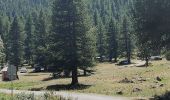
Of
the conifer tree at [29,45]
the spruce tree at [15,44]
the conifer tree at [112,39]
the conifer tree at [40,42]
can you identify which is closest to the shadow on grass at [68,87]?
the conifer tree at [40,42]

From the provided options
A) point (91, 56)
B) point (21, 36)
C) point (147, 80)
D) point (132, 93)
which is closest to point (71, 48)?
point (91, 56)

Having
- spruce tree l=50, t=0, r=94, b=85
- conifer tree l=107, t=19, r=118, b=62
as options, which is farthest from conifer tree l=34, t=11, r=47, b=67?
spruce tree l=50, t=0, r=94, b=85

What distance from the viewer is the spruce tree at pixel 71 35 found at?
52.8 metres

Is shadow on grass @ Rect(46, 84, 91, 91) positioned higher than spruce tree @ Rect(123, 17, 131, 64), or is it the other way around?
spruce tree @ Rect(123, 17, 131, 64)

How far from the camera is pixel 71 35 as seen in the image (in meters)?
53.2

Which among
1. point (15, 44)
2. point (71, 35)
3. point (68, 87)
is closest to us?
point (68, 87)

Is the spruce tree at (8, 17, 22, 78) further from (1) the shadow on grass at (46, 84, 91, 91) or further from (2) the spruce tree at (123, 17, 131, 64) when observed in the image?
Answer: (1) the shadow on grass at (46, 84, 91, 91)

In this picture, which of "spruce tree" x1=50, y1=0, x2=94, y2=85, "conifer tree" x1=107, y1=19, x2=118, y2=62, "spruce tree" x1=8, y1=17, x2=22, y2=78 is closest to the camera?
"spruce tree" x1=50, y1=0, x2=94, y2=85

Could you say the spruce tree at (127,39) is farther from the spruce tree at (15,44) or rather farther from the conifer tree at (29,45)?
the spruce tree at (15,44)

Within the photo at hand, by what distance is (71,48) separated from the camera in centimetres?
5262

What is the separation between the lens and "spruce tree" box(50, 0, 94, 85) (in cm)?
5278

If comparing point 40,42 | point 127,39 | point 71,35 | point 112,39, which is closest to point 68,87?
point 71,35

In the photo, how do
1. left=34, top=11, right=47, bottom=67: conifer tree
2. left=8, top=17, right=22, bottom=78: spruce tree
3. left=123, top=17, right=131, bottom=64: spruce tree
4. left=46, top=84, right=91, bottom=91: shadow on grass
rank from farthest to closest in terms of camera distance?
left=123, top=17, right=131, bottom=64: spruce tree → left=8, top=17, right=22, bottom=78: spruce tree → left=34, top=11, right=47, bottom=67: conifer tree → left=46, top=84, right=91, bottom=91: shadow on grass

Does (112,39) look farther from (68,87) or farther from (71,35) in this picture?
(68,87)
